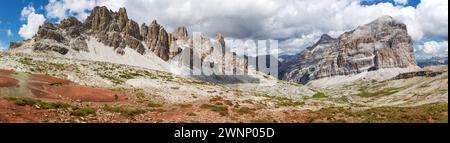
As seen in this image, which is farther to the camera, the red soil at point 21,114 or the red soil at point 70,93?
the red soil at point 70,93

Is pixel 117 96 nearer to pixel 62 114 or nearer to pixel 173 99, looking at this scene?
pixel 173 99

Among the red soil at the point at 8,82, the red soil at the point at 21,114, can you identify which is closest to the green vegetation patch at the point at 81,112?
the red soil at the point at 21,114

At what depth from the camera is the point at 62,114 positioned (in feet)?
130

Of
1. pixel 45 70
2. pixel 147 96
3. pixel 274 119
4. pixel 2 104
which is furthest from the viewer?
pixel 45 70

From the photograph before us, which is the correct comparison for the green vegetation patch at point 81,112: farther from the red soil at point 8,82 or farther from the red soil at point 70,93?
the red soil at point 8,82

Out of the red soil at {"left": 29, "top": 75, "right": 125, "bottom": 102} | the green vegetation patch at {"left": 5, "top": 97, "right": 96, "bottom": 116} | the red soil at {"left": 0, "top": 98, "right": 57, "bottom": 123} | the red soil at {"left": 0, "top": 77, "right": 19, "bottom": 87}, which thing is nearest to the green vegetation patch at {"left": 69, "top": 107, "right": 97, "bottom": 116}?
the green vegetation patch at {"left": 5, "top": 97, "right": 96, "bottom": 116}

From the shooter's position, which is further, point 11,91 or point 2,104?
point 11,91

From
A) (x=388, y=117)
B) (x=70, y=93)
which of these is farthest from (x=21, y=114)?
(x=388, y=117)

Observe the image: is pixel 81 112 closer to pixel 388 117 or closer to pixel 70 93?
pixel 70 93

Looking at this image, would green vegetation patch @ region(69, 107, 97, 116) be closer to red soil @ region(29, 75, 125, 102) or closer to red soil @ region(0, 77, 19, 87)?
red soil @ region(29, 75, 125, 102)

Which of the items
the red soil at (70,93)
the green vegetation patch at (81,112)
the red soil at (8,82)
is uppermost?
the red soil at (8,82)

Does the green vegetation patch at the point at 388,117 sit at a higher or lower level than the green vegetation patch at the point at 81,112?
lower
